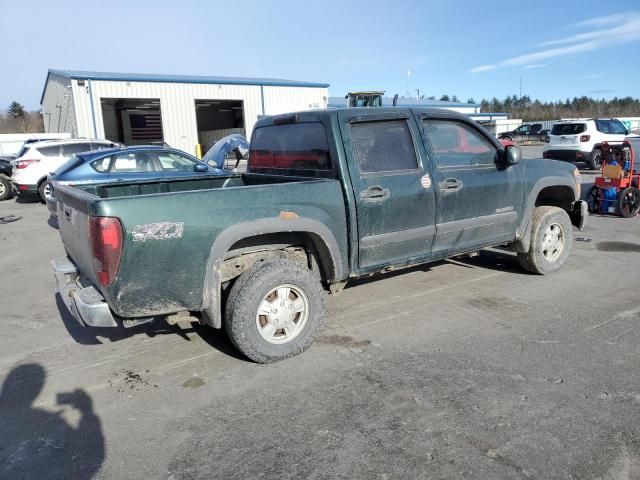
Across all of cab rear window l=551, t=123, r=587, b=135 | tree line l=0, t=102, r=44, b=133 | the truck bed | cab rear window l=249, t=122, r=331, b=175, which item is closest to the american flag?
tree line l=0, t=102, r=44, b=133

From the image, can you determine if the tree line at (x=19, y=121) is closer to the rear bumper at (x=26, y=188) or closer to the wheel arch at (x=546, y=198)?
the rear bumper at (x=26, y=188)

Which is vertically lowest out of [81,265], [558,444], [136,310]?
[558,444]

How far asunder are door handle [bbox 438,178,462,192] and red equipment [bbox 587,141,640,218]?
6277 millimetres

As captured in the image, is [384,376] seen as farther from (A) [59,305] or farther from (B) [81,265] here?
(A) [59,305]

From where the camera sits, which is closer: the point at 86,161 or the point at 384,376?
the point at 384,376

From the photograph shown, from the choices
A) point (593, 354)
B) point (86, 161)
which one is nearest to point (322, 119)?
point (593, 354)

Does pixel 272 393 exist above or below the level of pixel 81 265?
below

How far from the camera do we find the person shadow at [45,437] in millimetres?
2689

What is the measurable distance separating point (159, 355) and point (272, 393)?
46.7 inches

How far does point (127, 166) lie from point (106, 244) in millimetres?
7762

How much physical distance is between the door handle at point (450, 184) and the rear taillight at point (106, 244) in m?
2.83

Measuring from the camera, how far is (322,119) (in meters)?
4.28

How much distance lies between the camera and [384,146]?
438 centimetres

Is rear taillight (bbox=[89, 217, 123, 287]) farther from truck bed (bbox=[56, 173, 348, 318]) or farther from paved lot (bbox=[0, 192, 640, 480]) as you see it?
paved lot (bbox=[0, 192, 640, 480])
